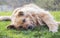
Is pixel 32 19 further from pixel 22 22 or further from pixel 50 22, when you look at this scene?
pixel 50 22

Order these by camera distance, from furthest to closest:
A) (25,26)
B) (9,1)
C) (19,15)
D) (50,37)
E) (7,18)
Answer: (9,1) → (7,18) → (19,15) → (25,26) → (50,37)

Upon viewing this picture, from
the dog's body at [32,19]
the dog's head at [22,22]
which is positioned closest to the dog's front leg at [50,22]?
the dog's body at [32,19]

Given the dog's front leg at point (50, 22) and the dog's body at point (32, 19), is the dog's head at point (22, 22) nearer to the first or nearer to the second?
the dog's body at point (32, 19)

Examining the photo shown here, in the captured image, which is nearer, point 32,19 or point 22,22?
point 22,22

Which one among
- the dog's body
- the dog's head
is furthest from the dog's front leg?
the dog's head

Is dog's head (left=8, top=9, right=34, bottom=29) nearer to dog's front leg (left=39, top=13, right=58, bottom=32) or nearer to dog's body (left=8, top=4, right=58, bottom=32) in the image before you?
dog's body (left=8, top=4, right=58, bottom=32)

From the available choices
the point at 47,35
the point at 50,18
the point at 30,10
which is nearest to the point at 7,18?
the point at 30,10

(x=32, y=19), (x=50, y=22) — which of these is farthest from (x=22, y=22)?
(x=50, y=22)

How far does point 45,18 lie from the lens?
15.6 feet

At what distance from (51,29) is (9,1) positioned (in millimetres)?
3984

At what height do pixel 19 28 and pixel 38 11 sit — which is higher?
pixel 38 11

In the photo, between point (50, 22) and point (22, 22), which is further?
point (50, 22)

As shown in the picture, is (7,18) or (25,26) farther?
(7,18)

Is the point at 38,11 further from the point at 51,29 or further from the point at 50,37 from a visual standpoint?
the point at 50,37
